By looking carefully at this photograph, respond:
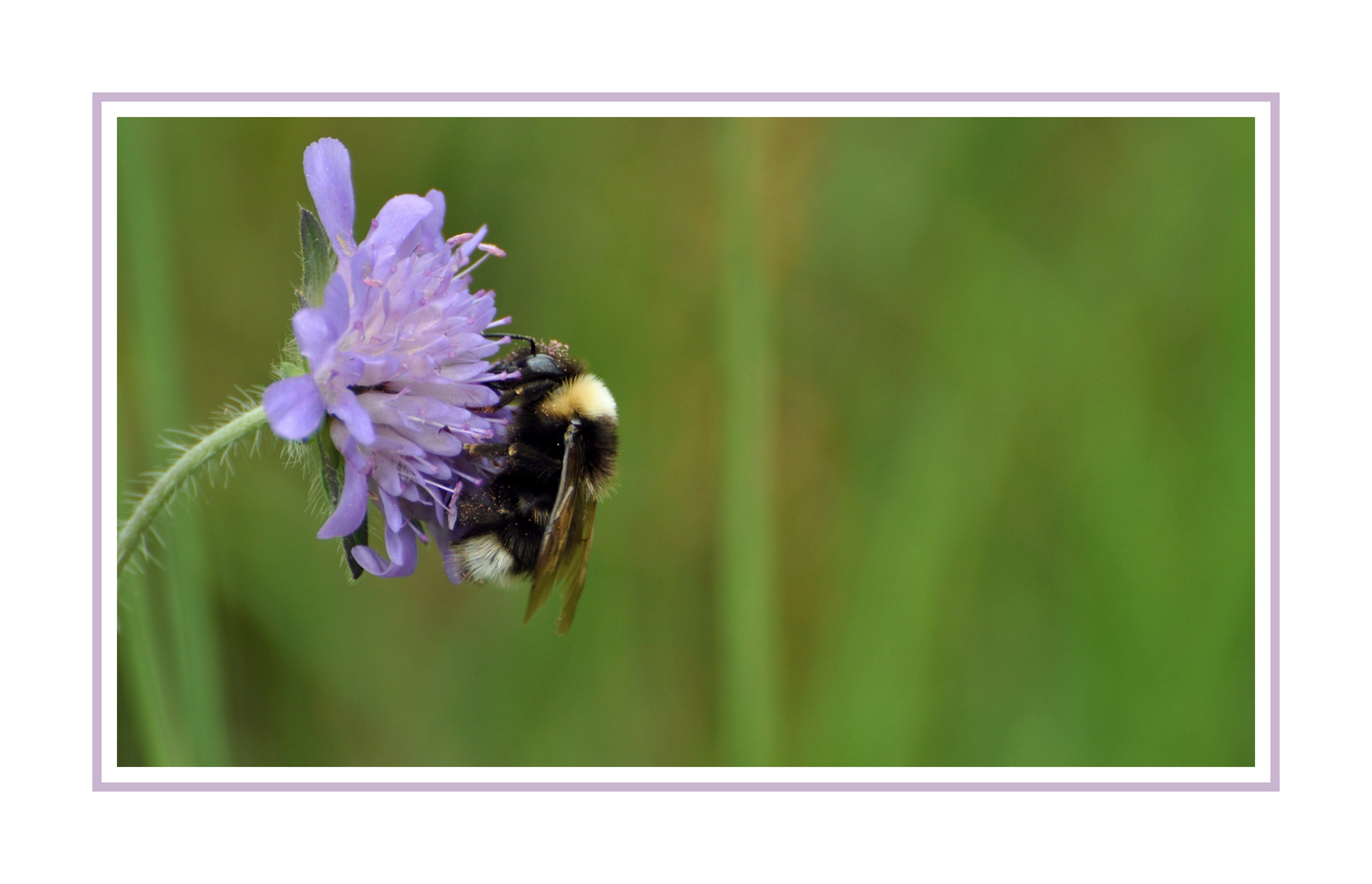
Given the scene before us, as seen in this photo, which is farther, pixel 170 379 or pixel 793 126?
pixel 793 126

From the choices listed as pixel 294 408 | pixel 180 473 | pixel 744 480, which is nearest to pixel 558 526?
pixel 294 408

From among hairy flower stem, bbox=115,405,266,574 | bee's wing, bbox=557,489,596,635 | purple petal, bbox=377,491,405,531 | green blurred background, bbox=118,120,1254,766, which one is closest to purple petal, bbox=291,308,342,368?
hairy flower stem, bbox=115,405,266,574

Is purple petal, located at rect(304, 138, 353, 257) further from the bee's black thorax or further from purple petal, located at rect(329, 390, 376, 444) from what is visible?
the bee's black thorax

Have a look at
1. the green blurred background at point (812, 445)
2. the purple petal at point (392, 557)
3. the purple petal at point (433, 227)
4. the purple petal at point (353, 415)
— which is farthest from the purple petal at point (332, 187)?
the green blurred background at point (812, 445)

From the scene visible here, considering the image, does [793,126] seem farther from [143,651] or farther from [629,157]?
[143,651]

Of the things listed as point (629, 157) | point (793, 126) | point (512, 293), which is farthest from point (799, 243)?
point (512, 293)

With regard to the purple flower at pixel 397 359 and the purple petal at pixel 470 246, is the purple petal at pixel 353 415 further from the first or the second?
the purple petal at pixel 470 246
